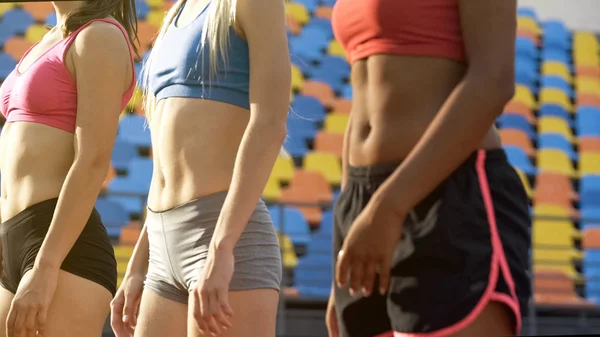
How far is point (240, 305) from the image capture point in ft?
3.96

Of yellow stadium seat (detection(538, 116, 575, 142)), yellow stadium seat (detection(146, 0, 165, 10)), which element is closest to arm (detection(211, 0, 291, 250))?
yellow stadium seat (detection(538, 116, 575, 142))

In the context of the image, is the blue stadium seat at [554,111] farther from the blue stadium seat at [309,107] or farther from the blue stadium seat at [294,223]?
the blue stadium seat at [294,223]

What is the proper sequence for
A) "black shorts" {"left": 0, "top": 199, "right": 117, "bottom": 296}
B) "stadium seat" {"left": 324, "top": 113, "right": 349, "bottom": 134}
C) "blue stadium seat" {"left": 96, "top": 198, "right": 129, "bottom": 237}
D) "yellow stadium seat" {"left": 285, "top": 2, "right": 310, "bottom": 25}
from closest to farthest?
1. "black shorts" {"left": 0, "top": 199, "right": 117, "bottom": 296}
2. "blue stadium seat" {"left": 96, "top": 198, "right": 129, "bottom": 237}
3. "stadium seat" {"left": 324, "top": 113, "right": 349, "bottom": 134}
4. "yellow stadium seat" {"left": 285, "top": 2, "right": 310, "bottom": 25}

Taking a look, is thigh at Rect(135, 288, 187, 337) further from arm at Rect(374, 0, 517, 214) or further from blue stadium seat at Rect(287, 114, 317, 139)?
blue stadium seat at Rect(287, 114, 317, 139)

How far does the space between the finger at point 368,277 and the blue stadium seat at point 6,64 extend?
672 cm

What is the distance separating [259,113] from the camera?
1221 mm

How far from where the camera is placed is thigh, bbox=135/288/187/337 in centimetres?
128

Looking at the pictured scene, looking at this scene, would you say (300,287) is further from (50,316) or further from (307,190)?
(50,316)

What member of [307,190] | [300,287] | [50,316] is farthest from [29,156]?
[307,190]

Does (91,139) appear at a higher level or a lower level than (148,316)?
higher

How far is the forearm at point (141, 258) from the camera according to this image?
1.42m

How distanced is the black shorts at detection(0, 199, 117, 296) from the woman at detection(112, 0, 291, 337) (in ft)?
0.68

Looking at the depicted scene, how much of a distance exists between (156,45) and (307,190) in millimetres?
4822

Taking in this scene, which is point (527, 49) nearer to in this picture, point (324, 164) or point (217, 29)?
point (324, 164)
